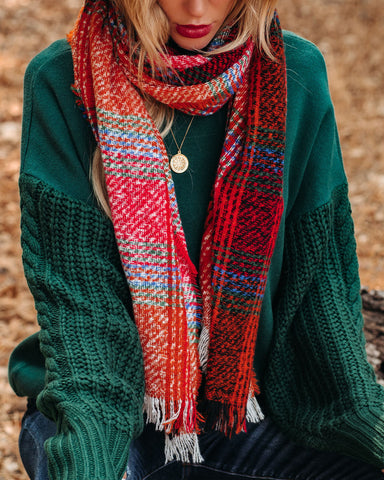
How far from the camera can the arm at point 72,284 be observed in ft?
3.94

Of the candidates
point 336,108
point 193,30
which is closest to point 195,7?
point 193,30

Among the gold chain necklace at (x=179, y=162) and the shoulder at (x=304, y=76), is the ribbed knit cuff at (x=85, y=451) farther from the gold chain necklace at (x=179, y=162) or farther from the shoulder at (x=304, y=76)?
the shoulder at (x=304, y=76)

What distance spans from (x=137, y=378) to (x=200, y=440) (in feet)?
1.00

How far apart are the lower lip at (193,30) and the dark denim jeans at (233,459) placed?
36.7 inches

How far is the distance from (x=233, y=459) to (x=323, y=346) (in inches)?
14.8

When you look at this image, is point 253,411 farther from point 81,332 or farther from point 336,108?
point 336,108

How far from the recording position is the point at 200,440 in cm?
151

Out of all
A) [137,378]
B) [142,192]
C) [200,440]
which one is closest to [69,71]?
[142,192]

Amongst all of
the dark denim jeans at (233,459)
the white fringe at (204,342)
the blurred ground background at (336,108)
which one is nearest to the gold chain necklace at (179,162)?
the white fringe at (204,342)

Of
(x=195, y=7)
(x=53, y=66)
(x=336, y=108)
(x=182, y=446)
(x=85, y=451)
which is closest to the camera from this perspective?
(x=85, y=451)

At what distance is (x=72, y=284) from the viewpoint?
4.24ft

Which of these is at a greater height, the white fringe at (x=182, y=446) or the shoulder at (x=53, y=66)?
the shoulder at (x=53, y=66)

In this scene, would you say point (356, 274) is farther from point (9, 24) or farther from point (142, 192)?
point (9, 24)

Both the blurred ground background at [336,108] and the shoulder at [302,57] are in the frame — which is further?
the blurred ground background at [336,108]
